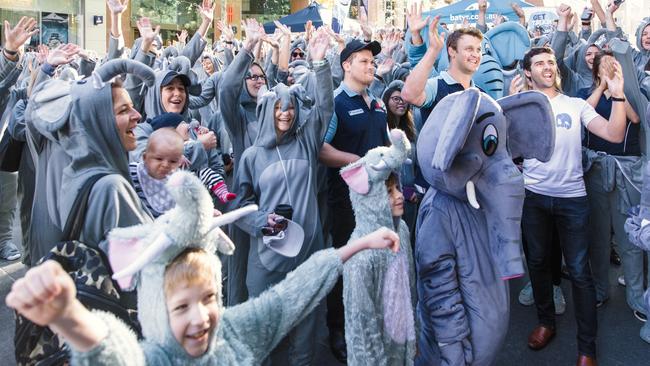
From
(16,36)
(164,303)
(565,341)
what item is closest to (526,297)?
(565,341)

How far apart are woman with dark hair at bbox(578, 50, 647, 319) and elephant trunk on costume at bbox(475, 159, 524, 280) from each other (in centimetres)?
209

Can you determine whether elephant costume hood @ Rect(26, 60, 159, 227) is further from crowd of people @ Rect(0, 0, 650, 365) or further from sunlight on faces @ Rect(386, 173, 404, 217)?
sunlight on faces @ Rect(386, 173, 404, 217)

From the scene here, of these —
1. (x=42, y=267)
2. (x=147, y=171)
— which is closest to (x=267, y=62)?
(x=147, y=171)

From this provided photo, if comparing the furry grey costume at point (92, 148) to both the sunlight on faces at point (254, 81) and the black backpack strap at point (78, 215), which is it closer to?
the black backpack strap at point (78, 215)

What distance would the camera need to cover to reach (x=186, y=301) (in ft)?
5.02

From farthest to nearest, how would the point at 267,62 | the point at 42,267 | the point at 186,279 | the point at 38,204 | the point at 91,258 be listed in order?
the point at 267,62, the point at 38,204, the point at 91,258, the point at 186,279, the point at 42,267

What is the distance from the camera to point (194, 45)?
5.68m

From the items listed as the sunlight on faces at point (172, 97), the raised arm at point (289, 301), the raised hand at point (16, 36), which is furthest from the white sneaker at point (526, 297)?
the raised hand at point (16, 36)

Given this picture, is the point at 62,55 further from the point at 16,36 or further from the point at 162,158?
the point at 162,158

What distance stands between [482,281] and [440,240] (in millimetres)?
250

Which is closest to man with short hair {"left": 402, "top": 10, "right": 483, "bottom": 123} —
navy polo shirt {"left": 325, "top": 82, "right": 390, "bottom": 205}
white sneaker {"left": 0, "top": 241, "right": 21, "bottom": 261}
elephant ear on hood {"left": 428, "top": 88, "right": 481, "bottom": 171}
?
navy polo shirt {"left": 325, "top": 82, "right": 390, "bottom": 205}

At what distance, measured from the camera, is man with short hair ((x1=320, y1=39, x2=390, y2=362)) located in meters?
3.78

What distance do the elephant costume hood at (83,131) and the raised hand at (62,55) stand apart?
1.63 meters

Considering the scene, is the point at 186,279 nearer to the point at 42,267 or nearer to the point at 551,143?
the point at 42,267
